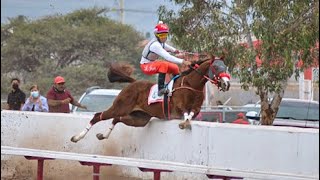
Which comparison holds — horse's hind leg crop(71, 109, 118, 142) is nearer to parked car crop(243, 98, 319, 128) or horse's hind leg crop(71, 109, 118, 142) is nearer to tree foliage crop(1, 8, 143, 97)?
parked car crop(243, 98, 319, 128)

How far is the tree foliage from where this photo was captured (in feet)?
129

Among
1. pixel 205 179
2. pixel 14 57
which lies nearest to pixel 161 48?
pixel 205 179

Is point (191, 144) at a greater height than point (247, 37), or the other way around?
point (247, 37)

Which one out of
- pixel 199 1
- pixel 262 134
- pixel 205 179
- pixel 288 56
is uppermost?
pixel 199 1

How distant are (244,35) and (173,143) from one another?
4692mm

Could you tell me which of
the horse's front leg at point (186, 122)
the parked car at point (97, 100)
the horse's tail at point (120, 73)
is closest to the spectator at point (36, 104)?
the parked car at point (97, 100)

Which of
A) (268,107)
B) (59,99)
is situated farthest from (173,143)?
(59,99)

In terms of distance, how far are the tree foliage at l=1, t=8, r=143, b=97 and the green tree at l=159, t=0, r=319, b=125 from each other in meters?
23.1

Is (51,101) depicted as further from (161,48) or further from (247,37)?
(161,48)

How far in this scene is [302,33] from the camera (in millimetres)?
11047

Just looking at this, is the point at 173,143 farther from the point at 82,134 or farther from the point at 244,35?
the point at 244,35

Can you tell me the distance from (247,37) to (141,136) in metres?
4.21

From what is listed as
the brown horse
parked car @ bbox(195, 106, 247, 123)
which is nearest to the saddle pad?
the brown horse

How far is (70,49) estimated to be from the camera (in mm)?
42469
